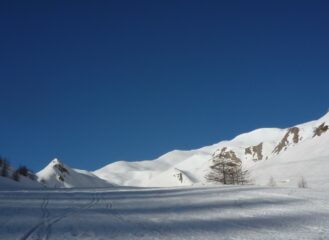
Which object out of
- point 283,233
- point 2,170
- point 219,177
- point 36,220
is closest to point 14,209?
point 36,220

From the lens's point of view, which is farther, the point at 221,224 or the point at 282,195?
the point at 282,195

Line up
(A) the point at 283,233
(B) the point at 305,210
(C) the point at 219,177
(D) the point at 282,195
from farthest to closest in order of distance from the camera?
(C) the point at 219,177 < (D) the point at 282,195 < (B) the point at 305,210 < (A) the point at 283,233

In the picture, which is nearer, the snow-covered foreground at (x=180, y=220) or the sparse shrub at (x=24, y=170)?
the snow-covered foreground at (x=180, y=220)

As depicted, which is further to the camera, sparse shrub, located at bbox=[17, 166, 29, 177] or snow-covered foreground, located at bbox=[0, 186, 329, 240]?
sparse shrub, located at bbox=[17, 166, 29, 177]

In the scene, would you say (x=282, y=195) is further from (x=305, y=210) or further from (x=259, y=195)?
(x=305, y=210)

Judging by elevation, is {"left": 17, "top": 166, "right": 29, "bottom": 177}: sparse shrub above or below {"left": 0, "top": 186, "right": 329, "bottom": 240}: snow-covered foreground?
above

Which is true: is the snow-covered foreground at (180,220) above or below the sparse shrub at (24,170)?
below

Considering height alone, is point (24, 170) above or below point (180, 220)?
above

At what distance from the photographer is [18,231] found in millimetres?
14195

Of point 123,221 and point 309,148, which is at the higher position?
point 309,148

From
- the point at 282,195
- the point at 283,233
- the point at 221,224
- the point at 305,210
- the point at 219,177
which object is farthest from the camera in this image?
the point at 219,177

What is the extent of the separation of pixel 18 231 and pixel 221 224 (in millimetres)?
6993

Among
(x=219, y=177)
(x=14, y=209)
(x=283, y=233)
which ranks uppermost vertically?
(x=219, y=177)

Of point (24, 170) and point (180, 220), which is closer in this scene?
point (180, 220)
